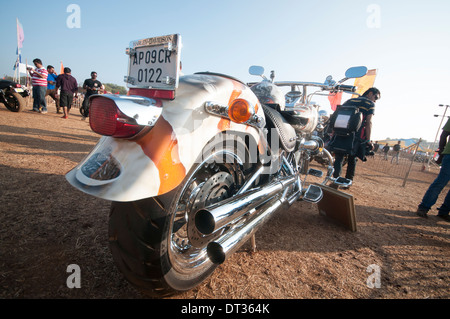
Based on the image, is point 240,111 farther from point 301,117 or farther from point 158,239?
point 301,117

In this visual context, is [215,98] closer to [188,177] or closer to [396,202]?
[188,177]

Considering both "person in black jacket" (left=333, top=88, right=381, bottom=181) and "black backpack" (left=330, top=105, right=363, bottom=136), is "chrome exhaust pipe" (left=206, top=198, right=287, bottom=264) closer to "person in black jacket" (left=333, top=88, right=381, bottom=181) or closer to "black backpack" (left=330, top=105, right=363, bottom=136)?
"black backpack" (left=330, top=105, right=363, bottom=136)

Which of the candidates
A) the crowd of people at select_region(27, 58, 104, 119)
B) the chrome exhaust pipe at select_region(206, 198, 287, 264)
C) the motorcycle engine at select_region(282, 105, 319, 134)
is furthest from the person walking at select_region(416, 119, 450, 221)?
the crowd of people at select_region(27, 58, 104, 119)

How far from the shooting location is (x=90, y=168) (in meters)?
0.90

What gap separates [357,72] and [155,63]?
3.13 meters

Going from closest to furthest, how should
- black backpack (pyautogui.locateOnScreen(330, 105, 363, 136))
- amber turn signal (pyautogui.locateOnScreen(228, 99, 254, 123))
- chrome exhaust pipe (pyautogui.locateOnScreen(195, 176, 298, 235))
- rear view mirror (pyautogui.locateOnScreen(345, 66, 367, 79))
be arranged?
chrome exhaust pipe (pyautogui.locateOnScreen(195, 176, 298, 235)) → amber turn signal (pyautogui.locateOnScreen(228, 99, 254, 123)) → rear view mirror (pyautogui.locateOnScreen(345, 66, 367, 79)) → black backpack (pyautogui.locateOnScreen(330, 105, 363, 136))

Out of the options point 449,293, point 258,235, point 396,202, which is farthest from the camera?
point 396,202

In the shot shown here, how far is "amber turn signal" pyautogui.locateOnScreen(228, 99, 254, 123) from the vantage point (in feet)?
3.57

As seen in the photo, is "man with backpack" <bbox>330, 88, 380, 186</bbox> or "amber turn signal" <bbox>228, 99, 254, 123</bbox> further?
"man with backpack" <bbox>330, 88, 380, 186</bbox>

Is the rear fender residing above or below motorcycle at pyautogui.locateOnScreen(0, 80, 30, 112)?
below

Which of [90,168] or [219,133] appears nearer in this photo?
[90,168]

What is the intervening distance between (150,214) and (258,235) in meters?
1.35

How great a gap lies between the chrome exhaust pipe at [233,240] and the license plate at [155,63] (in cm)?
77
